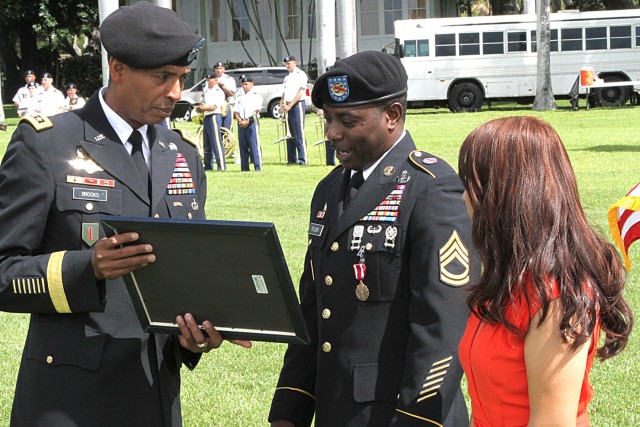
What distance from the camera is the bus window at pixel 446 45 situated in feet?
110

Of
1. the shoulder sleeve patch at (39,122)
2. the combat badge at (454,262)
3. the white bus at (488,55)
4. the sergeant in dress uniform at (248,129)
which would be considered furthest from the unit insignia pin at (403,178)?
the white bus at (488,55)

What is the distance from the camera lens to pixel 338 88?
10.3 ft

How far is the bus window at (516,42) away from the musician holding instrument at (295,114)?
48.4 ft

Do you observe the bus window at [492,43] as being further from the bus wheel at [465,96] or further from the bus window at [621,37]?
the bus window at [621,37]

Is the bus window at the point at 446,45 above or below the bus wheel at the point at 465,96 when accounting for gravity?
above

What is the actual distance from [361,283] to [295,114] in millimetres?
17586

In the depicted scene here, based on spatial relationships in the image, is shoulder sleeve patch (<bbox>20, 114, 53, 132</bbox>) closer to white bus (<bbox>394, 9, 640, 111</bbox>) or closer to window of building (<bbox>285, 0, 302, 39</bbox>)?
white bus (<bbox>394, 9, 640, 111</bbox>)

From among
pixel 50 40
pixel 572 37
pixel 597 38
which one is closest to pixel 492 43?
pixel 572 37

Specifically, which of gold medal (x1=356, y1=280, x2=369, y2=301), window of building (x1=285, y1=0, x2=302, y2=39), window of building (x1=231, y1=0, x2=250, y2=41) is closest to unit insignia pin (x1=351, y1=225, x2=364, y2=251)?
gold medal (x1=356, y1=280, x2=369, y2=301)

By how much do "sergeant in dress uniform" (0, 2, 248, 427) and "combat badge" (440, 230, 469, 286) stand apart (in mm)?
667

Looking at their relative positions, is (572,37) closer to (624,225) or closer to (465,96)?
(465,96)

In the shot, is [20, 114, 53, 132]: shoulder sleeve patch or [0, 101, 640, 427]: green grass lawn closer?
[20, 114, 53, 132]: shoulder sleeve patch

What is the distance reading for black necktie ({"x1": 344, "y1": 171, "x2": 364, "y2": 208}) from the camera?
3197 mm

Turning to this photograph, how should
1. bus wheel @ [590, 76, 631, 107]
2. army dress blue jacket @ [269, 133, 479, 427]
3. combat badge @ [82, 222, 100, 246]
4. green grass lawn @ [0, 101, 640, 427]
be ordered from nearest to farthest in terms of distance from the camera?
army dress blue jacket @ [269, 133, 479, 427] < combat badge @ [82, 222, 100, 246] < green grass lawn @ [0, 101, 640, 427] < bus wheel @ [590, 76, 631, 107]
